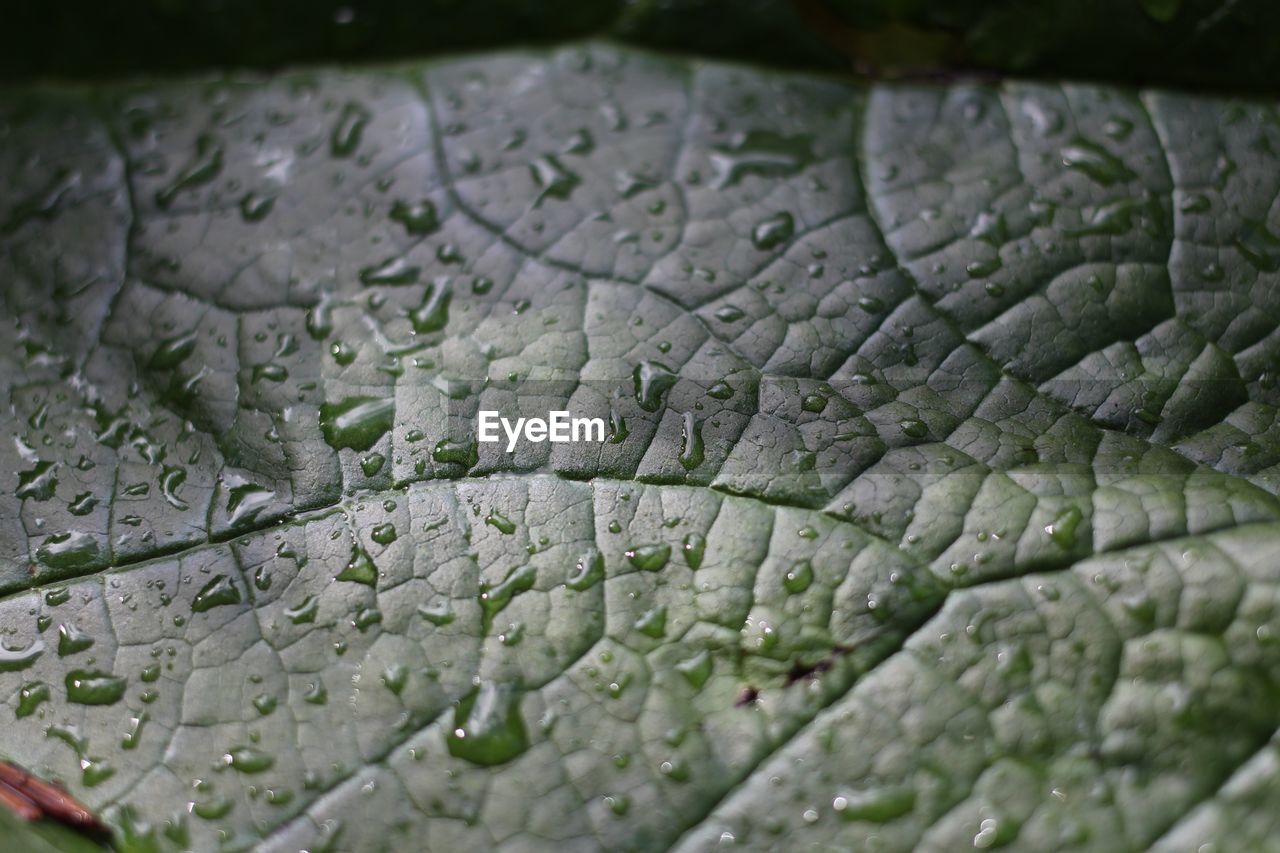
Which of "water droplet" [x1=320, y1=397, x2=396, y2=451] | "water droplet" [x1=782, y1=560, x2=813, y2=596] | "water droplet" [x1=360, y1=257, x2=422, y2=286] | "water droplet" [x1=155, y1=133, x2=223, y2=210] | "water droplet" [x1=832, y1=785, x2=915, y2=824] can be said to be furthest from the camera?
"water droplet" [x1=155, y1=133, x2=223, y2=210]

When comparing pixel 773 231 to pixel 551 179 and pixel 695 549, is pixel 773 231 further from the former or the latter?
pixel 695 549

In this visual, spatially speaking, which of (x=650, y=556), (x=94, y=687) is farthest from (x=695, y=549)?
(x=94, y=687)

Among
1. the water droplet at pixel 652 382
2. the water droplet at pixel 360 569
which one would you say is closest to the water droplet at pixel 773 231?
the water droplet at pixel 652 382

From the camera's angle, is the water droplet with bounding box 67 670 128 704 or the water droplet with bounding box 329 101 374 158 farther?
the water droplet with bounding box 329 101 374 158

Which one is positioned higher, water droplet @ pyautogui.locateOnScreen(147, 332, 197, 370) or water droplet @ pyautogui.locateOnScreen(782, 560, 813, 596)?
water droplet @ pyautogui.locateOnScreen(147, 332, 197, 370)

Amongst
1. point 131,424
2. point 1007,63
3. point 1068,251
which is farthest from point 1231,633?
point 131,424

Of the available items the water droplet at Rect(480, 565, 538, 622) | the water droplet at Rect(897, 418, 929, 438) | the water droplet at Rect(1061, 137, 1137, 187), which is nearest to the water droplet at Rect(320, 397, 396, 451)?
the water droplet at Rect(480, 565, 538, 622)

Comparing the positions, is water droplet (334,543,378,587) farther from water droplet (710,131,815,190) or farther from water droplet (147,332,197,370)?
water droplet (710,131,815,190)

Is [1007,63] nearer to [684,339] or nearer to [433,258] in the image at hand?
[684,339]
